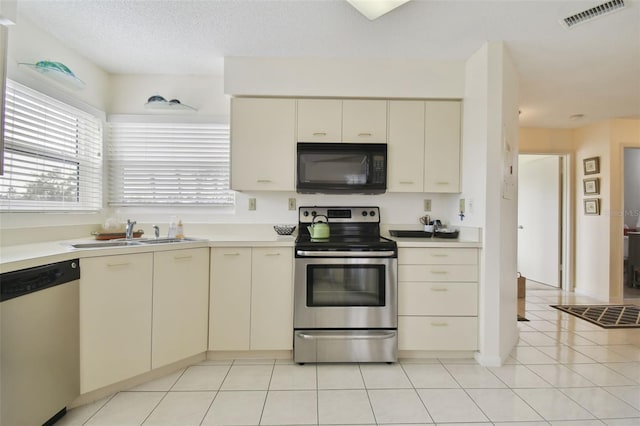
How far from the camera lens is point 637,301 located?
4.09 m

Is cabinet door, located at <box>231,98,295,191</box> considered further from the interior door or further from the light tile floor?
the interior door

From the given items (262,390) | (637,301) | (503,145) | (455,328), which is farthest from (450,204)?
(637,301)

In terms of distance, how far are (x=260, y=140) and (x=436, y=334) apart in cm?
204

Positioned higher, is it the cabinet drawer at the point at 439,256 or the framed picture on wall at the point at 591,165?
the framed picture on wall at the point at 591,165

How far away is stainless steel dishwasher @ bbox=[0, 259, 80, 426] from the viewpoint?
1.37 metres

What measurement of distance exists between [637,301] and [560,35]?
150 inches

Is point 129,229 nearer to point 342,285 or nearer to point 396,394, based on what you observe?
point 342,285

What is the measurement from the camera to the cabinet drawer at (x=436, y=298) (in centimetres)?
240

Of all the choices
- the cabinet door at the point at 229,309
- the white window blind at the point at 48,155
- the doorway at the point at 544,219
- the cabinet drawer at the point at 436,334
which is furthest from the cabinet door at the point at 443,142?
the doorway at the point at 544,219

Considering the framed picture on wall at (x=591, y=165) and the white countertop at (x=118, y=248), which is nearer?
the white countertop at (x=118, y=248)

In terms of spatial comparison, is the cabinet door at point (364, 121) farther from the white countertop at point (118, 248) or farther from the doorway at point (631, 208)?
the doorway at point (631, 208)

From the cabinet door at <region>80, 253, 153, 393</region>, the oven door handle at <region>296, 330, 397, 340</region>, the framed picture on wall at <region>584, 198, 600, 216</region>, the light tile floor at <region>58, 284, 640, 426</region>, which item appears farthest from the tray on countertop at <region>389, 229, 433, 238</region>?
the framed picture on wall at <region>584, 198, 600, 216</region>

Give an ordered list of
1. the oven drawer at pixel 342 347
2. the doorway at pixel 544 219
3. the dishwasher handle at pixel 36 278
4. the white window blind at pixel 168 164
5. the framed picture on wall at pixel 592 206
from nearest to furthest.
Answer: the dishwasher handle at pixel 36 278
the oven drawer at pixel 342 347
the white window blind at pixel 168 164
the framed picture on wall at pixel 592 206
the doorway at pixel 544 219

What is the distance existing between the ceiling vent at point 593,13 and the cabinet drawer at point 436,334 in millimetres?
2131
